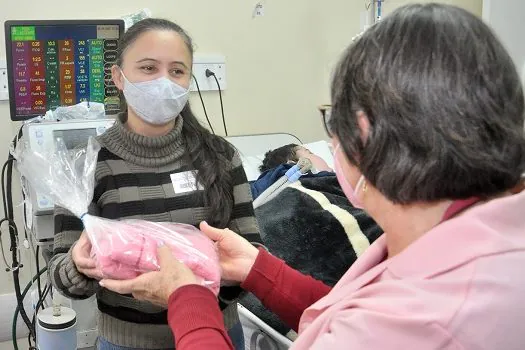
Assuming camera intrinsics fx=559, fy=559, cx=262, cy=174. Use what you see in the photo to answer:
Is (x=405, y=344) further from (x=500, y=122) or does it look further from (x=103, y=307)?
(x=103, y=307)

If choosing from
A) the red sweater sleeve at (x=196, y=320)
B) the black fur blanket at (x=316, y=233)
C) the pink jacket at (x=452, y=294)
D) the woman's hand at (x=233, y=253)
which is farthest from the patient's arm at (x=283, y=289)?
the black fur blanket at (x=316, y=233)

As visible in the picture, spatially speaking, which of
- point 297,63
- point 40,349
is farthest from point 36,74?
point 297,63

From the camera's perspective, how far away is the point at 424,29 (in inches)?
30.3

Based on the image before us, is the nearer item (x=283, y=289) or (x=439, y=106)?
(x=439, y=106)

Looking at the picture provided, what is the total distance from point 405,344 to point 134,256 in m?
0.61

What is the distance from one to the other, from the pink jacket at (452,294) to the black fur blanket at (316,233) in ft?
3.38

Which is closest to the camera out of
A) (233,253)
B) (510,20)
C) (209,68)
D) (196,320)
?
(196,320)

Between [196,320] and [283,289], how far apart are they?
1.14 feet

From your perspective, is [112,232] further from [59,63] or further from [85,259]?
[59,63]

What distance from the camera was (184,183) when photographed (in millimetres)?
1421

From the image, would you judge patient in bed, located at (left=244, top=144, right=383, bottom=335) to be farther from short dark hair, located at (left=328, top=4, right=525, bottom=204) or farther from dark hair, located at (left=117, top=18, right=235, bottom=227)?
short dark hair, located at (left=328, top=4, right=525, bottom=204)

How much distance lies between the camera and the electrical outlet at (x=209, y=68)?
2.83m

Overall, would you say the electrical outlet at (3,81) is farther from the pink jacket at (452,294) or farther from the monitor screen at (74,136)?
the pink jacket at (452,294)

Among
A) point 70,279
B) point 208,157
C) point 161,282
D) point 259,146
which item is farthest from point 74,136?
point 259,146
